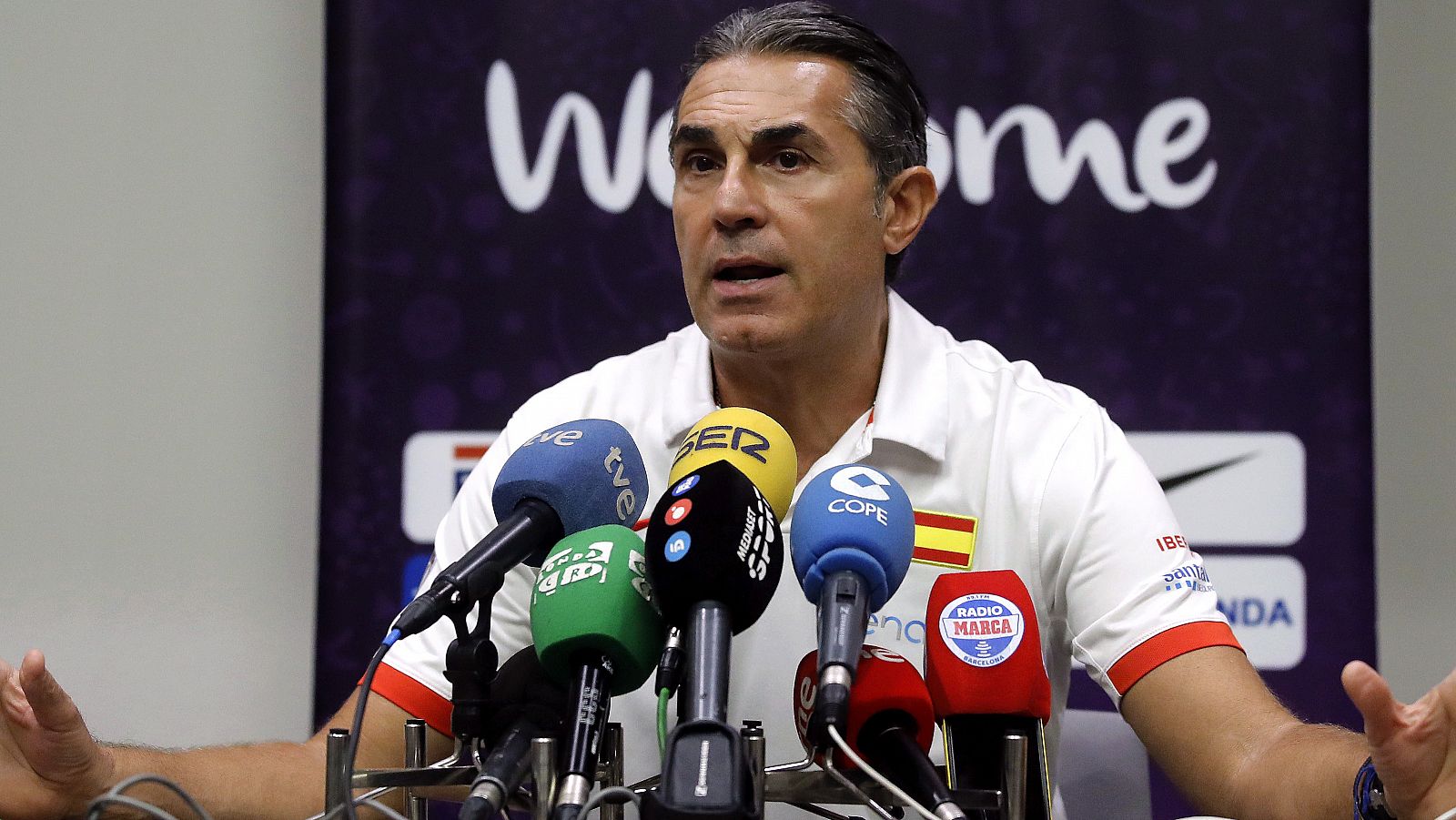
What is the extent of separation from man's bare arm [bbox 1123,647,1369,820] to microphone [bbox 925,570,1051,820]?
347 mm

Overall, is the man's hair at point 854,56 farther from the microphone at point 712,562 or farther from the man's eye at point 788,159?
the microphone at point 712,562

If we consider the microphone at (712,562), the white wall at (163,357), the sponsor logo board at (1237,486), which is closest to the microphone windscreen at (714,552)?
the microphone at (712,562)

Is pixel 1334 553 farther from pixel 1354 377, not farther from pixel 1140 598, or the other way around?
pixel 1140 598

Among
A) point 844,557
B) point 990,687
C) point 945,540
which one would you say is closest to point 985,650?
point 990,687

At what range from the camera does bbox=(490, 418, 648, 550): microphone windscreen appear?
1.02 m

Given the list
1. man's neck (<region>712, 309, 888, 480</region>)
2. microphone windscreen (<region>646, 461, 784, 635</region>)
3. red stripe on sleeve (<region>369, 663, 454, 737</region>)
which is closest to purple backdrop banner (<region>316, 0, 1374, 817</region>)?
man's neck (<region>712, 309, 888, 480</region>)

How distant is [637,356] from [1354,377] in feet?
4.68

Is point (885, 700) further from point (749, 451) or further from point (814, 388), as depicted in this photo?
point (814, 388)

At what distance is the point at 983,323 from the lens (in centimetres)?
254

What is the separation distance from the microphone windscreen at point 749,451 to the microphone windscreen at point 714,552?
0.44ft

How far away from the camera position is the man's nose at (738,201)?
166 centimetres

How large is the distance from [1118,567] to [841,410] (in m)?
0.46

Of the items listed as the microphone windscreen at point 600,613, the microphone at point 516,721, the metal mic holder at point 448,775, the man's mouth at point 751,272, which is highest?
the man's mouth at point 751,272

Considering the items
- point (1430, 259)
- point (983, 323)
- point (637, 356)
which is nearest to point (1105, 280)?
point (983, 323)
